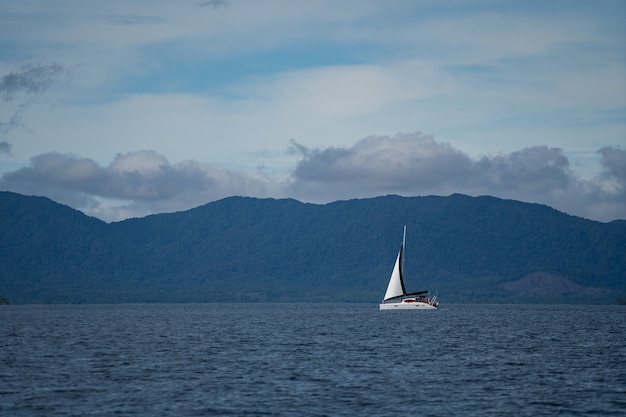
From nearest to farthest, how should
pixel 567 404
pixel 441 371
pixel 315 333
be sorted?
pixel 567 404 < pixel 441 371 < pixel 315 333

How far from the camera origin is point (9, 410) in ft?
186

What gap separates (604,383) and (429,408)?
20.9m

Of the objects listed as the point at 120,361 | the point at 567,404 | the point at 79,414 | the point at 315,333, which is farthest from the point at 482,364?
the point at 315,333

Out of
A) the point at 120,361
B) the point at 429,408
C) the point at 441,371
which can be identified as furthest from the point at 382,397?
Result: the point at 120,361

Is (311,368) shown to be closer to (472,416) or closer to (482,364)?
(482,364)

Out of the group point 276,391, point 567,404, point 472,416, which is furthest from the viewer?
point 276,391

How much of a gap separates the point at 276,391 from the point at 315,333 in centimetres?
7288

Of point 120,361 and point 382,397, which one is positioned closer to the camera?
point 382,397

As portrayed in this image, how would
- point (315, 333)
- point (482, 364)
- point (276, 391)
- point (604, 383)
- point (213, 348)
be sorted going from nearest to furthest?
point (276, 391), point (604, 383), point (482, 364), point (213, 348), point (315, 333)

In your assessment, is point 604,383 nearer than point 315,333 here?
Yes

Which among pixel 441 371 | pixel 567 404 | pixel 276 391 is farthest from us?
pixel 441 371

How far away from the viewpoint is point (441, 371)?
3150 inches

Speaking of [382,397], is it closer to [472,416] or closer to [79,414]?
[472,416]

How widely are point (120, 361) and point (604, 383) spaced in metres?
46.6
